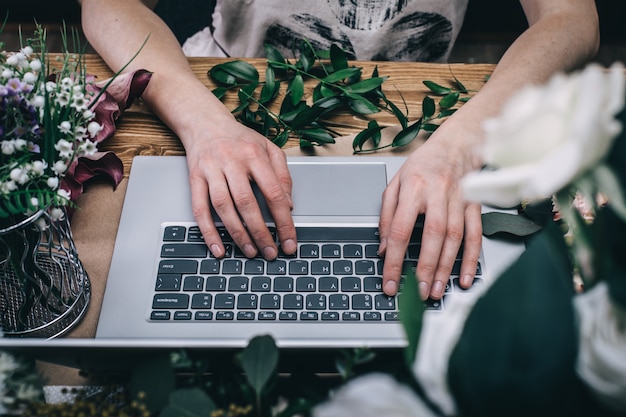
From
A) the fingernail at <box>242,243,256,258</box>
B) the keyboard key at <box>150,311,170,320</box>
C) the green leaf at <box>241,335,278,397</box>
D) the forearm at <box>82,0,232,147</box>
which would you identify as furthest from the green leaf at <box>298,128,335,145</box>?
the green leaf at <box>241,335,278,397</box>

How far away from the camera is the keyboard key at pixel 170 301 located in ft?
1.96

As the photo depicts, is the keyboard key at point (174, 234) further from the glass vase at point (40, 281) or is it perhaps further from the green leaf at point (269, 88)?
the green leaf at point (269, 88)

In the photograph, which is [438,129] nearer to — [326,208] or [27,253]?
[326,208]

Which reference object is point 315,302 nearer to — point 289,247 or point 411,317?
point 289,247

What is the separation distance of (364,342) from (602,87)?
0.22 meters

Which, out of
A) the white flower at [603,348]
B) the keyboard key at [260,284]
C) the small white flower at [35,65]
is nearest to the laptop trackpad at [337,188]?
the keyboard key at [260,284]

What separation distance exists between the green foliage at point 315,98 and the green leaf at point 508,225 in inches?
6.6

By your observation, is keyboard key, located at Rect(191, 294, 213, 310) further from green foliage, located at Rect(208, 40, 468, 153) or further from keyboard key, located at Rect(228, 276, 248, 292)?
green foliage, located at Rect(208, 40, 468, 153)

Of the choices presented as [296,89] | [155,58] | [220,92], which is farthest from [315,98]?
[155,58]

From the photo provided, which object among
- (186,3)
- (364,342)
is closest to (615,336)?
(364,342)

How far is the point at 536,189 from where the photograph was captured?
199mm

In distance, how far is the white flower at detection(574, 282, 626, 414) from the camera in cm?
23

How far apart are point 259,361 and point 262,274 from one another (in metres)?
0.30

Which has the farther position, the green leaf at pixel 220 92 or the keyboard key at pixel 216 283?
the green leaf at pixel 220 92
